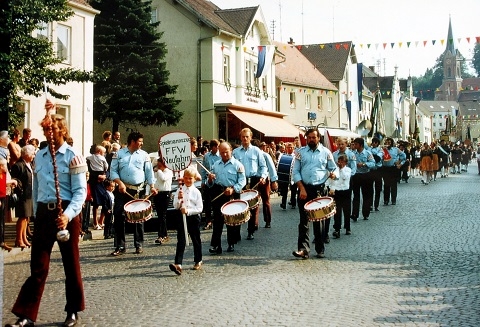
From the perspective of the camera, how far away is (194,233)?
406 inches

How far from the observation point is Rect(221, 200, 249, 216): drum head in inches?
445

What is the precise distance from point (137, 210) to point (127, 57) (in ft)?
69.0

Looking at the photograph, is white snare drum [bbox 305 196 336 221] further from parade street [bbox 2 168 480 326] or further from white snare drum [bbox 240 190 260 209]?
white snare drum [bbox 240 190 260 209]

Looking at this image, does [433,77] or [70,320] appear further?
[433,77]

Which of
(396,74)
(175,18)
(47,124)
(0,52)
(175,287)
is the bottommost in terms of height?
(175,287)

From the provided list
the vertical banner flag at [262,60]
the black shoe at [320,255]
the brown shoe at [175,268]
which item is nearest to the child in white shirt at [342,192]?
the black shoe at [320,255]

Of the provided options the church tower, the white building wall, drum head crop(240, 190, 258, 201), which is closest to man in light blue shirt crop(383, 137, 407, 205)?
drum head crop(240, 190, 258, 201)

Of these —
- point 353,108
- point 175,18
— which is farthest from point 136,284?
point 353,108

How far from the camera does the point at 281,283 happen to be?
29.1ft

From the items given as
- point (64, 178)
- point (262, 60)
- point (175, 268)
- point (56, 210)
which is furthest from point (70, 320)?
point (262, 60)

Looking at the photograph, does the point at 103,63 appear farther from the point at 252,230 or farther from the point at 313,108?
the point at 313,108

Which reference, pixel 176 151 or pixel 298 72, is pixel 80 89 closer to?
pixel 176 151

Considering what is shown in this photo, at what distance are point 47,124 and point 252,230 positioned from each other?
7656 mm

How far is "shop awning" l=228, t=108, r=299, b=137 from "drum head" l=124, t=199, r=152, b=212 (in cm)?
2627
